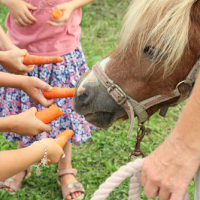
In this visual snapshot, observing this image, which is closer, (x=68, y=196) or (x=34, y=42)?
(x=34, y=42)

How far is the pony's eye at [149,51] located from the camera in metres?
1.30

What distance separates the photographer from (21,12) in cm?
178

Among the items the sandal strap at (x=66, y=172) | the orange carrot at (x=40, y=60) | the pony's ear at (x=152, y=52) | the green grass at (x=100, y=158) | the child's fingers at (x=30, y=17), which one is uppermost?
the child's fingers at (x=30, y=17)

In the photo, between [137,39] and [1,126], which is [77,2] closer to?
[137,39]

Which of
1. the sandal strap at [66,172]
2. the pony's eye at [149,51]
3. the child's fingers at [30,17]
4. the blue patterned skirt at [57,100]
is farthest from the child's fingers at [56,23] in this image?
the sandal strap at [66,172]

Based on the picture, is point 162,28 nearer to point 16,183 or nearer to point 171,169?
point 171,169

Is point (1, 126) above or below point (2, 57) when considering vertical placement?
below

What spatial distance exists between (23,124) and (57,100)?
1.93 feet

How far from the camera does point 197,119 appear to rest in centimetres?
89

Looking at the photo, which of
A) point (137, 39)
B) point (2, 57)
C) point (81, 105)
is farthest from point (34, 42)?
point (137, 39)

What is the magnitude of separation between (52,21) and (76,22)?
254mm

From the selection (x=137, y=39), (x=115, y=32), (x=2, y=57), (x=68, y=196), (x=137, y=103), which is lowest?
(x=68, y=196)

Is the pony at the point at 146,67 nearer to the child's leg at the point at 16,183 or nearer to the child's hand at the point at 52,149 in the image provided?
the child's hand at the point at 52,149

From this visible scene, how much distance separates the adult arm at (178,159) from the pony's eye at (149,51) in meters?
0.44
